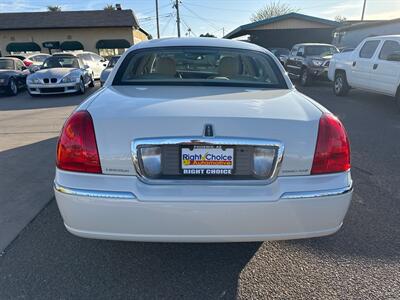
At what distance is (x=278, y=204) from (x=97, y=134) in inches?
46.3

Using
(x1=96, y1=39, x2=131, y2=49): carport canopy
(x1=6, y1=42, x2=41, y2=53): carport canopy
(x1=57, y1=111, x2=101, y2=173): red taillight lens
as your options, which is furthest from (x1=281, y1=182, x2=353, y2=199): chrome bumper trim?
(x1=6, y1=42, x2=41, y2=53): carport canopy

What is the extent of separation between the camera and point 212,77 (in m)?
3.52

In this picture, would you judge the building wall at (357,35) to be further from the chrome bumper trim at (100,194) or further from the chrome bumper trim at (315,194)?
the chrome bumper trim at (100,194)

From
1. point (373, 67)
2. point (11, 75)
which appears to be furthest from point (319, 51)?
point (11, 75)

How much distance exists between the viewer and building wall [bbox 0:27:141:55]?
3488cm

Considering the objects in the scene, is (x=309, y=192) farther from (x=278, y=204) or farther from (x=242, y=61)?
(x=242, y=61)

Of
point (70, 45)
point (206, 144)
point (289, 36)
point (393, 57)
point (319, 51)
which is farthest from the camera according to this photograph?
point (70, 45)

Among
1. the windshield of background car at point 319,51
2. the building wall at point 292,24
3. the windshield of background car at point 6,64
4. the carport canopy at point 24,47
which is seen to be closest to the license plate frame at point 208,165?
the windshield of background car at point 319,51

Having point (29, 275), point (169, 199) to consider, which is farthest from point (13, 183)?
point (169, 199)

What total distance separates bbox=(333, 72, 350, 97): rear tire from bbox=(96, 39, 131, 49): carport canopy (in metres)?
27.0

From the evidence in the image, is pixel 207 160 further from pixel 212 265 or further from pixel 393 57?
pixel 393 57

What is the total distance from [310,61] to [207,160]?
44.5ft

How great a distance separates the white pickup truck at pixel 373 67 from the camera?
859 cm

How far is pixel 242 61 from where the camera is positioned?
381cm
